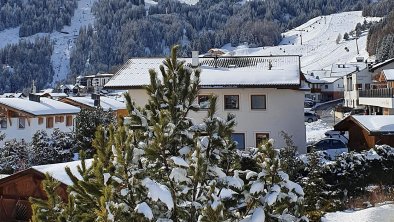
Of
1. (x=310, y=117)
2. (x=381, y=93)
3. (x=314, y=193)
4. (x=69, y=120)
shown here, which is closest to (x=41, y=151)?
(x=69, y=120)

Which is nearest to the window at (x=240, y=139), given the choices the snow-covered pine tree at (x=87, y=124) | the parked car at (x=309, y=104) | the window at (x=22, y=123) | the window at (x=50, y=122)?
the snow-covered pine tree at (x=87, y=124)

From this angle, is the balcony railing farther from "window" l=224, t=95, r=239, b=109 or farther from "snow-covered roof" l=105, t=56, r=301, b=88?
"window" l=224, t=95, r=239, b=109

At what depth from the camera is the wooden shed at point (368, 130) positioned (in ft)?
82.5

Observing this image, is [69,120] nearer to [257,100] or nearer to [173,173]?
[257,100]

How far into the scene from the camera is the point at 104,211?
604cm

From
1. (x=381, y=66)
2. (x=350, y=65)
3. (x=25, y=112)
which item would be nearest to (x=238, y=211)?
Result: (x=25, y=112)

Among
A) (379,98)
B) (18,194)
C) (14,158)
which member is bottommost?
(14,158)

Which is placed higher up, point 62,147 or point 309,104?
point 62,147

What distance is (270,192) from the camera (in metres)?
6.43

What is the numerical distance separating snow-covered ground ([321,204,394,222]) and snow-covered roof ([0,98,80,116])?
31.8 metres

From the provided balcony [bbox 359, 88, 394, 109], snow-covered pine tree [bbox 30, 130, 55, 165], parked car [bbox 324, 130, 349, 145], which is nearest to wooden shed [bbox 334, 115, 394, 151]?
parked car [bbox 324, 130, 349, 145]

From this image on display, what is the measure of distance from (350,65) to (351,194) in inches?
3637

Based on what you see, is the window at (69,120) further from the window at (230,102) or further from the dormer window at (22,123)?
the window at (230,102)

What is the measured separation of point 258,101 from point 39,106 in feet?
78.4
